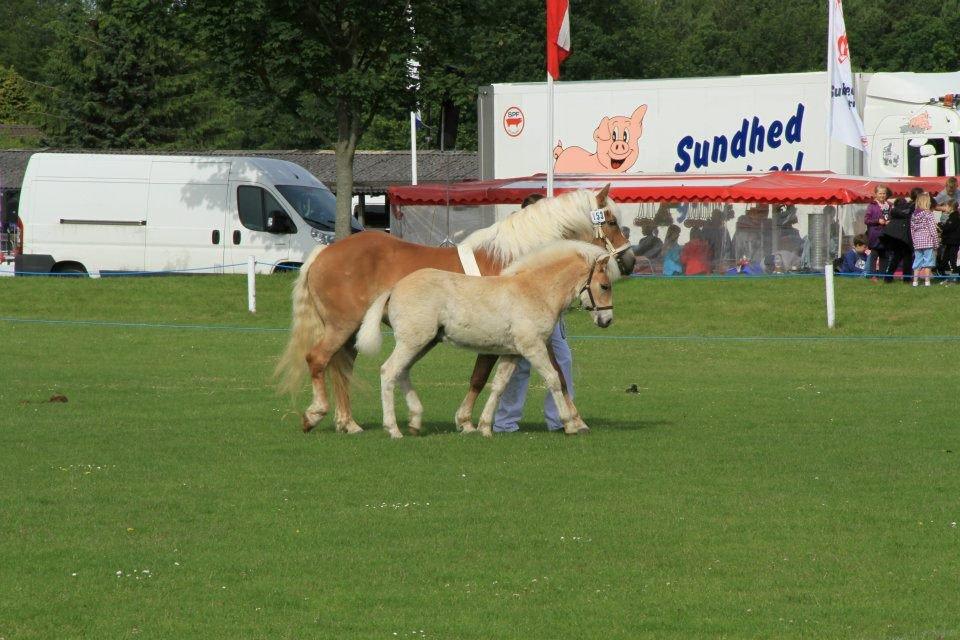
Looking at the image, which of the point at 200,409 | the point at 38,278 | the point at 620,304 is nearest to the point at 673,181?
the point at 620,304

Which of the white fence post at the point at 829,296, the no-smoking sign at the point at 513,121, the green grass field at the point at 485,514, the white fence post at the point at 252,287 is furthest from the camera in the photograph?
the no-smoking sign at the point at 513,121

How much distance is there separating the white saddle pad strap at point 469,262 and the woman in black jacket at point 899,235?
16.5 metres

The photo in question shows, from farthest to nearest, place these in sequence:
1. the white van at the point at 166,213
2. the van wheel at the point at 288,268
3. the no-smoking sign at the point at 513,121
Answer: the no-smoking sign at the point at 513,121
the white van at the point at 166,213
the van wheel at the point at 288,268

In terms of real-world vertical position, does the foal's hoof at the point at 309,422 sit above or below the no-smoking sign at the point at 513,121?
below

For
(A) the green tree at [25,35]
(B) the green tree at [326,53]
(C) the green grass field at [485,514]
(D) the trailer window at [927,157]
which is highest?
(A) the green tree at [25,35]

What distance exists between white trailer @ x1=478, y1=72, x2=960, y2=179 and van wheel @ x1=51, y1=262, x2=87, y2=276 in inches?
412

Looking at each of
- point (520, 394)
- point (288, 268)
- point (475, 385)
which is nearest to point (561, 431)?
point (520, 394)

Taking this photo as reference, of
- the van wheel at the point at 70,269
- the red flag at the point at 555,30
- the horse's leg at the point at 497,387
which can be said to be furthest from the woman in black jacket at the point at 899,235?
the van wheel at the point at 70,269

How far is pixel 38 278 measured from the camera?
31.8m

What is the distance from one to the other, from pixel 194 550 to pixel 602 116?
28.4 m

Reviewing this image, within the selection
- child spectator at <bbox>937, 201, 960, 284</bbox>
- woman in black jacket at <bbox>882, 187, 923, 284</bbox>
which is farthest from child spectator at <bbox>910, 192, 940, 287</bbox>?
child spectator at <bbox>937, 201, 960, 284</bbox>

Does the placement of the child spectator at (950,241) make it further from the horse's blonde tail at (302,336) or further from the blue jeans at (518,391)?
the horse's blonde tail at (302,336)

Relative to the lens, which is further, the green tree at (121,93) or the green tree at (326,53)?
the green tree at (121,93)

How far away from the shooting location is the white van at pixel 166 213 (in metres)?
32.6
